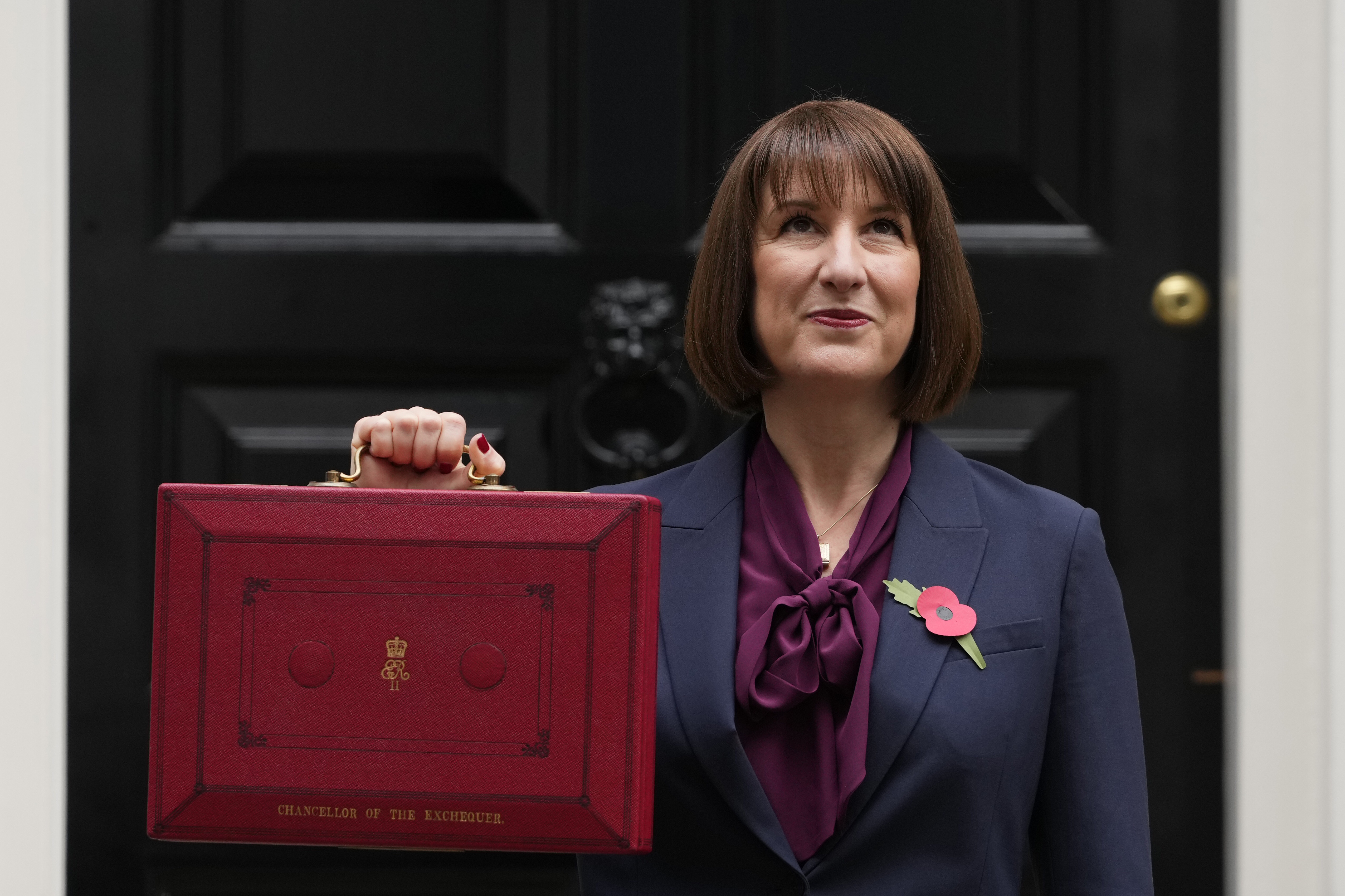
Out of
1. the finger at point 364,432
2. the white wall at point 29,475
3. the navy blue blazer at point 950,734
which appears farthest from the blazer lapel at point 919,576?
the white wall at point 29,475

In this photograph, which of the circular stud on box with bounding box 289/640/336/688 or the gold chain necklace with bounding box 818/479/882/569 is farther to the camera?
the gold chain necklace with bounding box 818/479/882/569

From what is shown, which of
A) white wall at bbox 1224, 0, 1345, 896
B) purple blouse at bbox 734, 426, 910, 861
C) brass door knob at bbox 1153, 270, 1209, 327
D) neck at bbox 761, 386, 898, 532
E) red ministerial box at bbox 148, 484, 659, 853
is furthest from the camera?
brass door knob at bbox 1153, 270, 1209, 327

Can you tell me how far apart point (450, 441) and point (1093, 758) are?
22.5 inches

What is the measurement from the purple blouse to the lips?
0.60ft

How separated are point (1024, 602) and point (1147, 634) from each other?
70 centimetres

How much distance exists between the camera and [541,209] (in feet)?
5.72

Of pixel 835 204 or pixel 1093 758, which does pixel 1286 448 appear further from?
pixel 835 204

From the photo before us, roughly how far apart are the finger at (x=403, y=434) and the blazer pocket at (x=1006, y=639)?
45 cm

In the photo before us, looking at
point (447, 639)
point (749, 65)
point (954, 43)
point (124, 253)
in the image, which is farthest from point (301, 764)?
point (954, 43)

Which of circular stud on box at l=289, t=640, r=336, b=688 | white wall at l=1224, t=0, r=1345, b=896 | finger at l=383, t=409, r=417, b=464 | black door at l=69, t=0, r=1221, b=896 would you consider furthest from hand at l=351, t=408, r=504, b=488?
white wall at l=1224, t=0, r=1345, b=896

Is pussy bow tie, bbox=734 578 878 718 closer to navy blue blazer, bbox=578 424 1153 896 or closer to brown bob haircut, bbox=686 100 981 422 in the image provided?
navy blue blazer, bbox=578 424 1153 896

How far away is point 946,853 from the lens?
1.06m

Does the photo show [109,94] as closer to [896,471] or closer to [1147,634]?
[896,471]

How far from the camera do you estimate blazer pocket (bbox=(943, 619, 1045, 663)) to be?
1.07 metres
